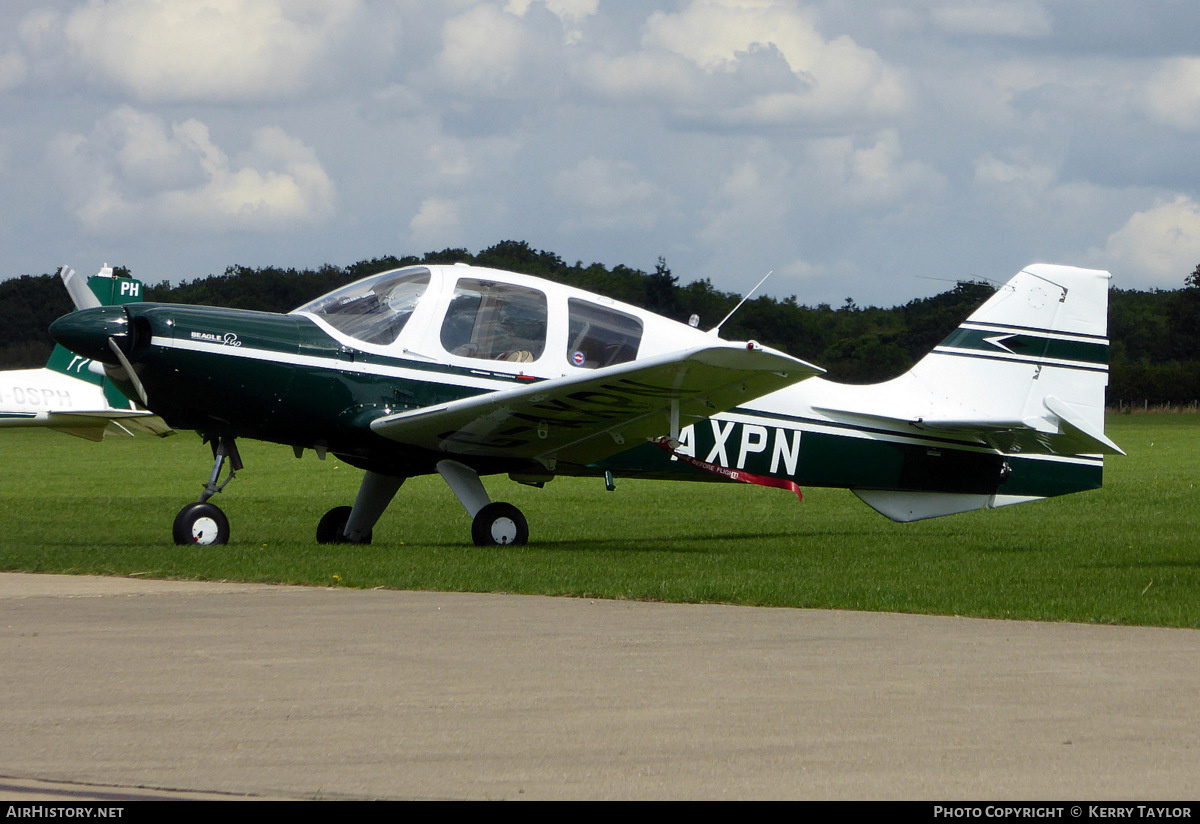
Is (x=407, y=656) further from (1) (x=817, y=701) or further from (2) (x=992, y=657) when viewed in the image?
(2) (x=992, y=657)

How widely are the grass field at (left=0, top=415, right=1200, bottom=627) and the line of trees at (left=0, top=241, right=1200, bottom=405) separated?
33870 mm

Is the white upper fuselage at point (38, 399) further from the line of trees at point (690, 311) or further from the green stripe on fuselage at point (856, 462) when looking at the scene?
the line of trees at point (690, 311)

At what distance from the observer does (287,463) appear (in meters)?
34.0

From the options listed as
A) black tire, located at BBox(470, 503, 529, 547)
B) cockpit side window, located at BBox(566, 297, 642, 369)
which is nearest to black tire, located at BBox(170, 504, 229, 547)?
black tire, located at BBox(470, 503, 529, 547)

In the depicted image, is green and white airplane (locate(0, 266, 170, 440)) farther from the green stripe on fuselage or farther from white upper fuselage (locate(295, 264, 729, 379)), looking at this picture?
the green stripe on fuselage

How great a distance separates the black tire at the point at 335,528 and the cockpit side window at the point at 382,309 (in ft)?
6.57

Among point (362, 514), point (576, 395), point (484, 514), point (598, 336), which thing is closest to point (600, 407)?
point (576, 395)

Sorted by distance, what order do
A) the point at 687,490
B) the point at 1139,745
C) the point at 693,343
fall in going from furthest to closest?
the point at 687,490
the point at 693,343
the point at 1139,745

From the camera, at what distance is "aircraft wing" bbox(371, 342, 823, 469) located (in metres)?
10.1

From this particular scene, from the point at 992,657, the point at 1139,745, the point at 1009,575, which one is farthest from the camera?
the point at 1009,575


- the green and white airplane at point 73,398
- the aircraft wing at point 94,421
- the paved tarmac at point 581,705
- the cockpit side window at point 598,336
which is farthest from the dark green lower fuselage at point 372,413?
the green and white airplane at point 73,398

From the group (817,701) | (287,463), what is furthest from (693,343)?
(287,463)

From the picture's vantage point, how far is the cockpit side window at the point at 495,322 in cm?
1187
